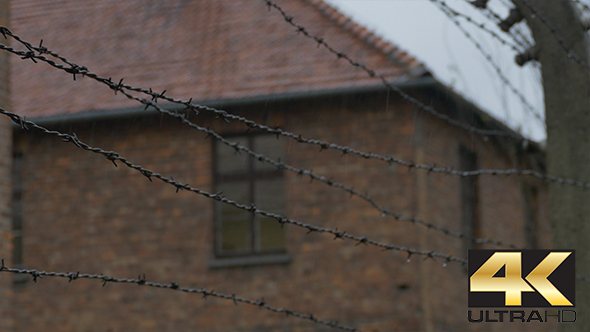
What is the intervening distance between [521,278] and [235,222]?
277 inches

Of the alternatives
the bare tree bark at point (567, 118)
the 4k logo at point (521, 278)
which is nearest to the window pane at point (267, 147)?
the bare tree bark at point (567, 118)

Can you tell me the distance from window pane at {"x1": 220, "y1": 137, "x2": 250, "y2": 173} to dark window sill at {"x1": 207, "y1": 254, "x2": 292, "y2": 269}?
117 centimetres

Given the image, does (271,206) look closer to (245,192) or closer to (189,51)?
(245,192)

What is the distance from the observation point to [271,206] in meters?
10.4

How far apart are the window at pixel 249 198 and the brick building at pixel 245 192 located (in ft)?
0.06

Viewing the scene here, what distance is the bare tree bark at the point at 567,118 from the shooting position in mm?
3893

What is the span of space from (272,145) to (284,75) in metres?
0.93

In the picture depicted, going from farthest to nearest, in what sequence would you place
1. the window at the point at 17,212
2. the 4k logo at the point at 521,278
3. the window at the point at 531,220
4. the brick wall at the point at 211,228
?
the window at the point at 531,220 → the window at the point at 17,212 → the brick wall at the point at 211,228 → the 4k logo at the point at 521,278

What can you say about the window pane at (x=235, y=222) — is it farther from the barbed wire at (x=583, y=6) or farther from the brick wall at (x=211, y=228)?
the barbed wire at (x=583, y=6)

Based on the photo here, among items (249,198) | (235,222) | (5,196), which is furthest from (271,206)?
(5,196)

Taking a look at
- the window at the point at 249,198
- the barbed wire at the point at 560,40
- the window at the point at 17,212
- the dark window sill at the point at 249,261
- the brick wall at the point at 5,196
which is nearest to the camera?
the barbed wire at the point at 560,40

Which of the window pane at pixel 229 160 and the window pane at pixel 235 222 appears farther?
the window pane at pixel 229 160

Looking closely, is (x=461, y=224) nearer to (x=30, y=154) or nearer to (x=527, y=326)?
(x=527, y=326)

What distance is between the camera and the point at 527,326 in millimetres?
12695
